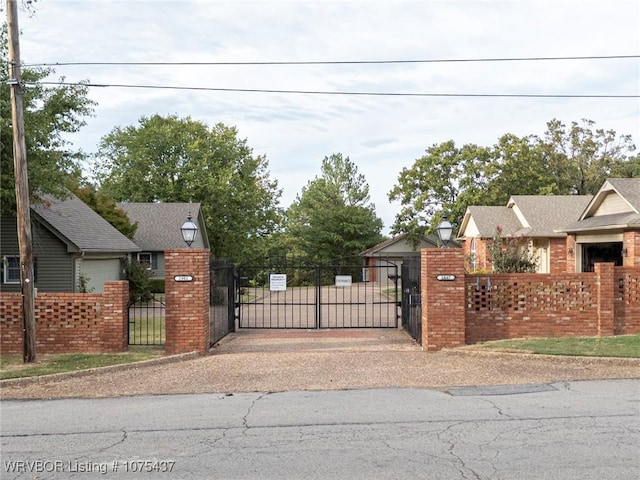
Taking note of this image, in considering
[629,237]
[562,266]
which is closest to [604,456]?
[629,237]

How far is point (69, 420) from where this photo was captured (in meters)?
7.53

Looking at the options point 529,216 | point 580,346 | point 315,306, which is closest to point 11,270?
point 315,306

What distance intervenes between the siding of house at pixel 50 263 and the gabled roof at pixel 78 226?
1.49ft

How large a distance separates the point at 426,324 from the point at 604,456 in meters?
6.61

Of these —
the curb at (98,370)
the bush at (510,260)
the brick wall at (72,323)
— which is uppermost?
the bush at (510,260)

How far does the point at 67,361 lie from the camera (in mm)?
11211

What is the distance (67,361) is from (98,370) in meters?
1.20

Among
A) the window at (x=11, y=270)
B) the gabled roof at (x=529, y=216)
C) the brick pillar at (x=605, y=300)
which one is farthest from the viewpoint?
the gabled roof at (x=529, y=216)

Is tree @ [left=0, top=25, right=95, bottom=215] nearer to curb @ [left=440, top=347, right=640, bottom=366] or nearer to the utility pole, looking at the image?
the utility pole

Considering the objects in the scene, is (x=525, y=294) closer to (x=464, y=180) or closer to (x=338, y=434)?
(x=338, y=434)

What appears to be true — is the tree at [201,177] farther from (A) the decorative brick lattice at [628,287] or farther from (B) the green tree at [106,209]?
(A) the decorative brick lattice at [628,287]

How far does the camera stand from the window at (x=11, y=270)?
22438mm

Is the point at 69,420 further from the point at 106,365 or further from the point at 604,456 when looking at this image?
the point at 604,456

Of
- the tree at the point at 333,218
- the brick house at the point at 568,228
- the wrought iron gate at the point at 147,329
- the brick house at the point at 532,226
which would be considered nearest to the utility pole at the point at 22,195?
the wrought iron gate at the point at 147,329
